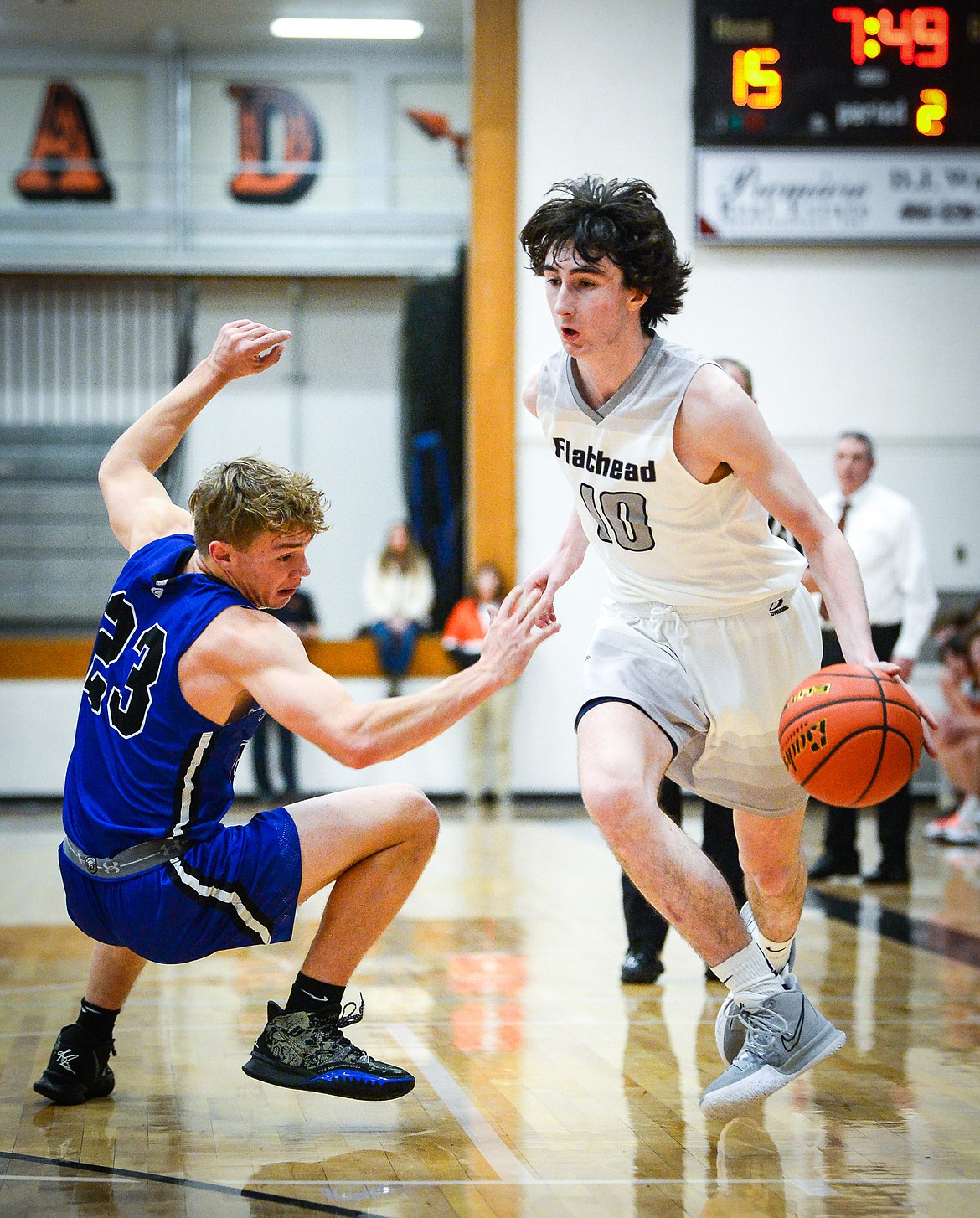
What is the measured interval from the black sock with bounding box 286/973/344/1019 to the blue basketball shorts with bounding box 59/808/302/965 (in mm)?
121

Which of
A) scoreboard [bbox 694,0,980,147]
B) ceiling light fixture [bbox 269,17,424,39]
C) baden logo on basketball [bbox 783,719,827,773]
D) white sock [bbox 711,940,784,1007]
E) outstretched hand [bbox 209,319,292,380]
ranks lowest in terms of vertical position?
white sock [bbox 711,940,784,1007]

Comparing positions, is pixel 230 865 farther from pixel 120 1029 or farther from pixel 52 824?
pixel 52 824

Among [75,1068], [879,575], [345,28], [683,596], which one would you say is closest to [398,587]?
[879,575]

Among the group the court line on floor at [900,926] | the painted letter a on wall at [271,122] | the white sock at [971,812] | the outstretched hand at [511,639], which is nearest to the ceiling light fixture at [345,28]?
the painted letter a on wall at [271,122]

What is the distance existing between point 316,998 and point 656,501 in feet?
4.00

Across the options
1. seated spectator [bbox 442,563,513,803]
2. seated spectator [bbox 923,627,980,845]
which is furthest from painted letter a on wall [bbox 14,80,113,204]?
seated spectator [bbox 923,627,980,845]

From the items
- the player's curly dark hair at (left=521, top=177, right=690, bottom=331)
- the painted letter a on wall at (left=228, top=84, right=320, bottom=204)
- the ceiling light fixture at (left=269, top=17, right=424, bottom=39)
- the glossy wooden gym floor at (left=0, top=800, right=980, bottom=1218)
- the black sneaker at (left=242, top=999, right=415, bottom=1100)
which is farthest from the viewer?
the painted letter a on wall at (left=228, top=84, right=320, bottom=204)

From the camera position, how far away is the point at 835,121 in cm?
894

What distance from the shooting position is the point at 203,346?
11.1 m

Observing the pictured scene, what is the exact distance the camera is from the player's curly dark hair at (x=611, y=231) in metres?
2.89

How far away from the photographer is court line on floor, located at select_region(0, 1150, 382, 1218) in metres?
2.37

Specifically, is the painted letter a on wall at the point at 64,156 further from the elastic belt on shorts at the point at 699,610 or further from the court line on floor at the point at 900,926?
the elastic belt on shorts at the point at 699,610

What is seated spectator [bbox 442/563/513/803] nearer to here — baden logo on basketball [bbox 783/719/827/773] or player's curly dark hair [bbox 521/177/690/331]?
player's curly dark hair [bbox 521/177/690/331]

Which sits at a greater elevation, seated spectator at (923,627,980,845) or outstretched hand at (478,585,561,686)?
outstretched hand at (478,585,561,686)
